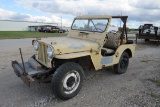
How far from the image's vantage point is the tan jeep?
4.34 m

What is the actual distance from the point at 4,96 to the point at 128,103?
9.59ft

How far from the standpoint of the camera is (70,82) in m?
4.56

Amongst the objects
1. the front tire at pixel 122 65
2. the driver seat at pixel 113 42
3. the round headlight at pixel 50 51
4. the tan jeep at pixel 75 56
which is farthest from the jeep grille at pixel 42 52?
the front tire at pixel 122 65

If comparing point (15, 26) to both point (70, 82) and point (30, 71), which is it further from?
point (70, 82)

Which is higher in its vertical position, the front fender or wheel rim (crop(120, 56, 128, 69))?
the front fender

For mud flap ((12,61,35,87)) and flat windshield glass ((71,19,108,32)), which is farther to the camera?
flat windshield glass ((71,19,108,32))

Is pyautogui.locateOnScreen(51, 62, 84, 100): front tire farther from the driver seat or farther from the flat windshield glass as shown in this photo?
the driver seat

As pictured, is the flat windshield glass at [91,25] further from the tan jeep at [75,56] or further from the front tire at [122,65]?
the front tire at [122,65]

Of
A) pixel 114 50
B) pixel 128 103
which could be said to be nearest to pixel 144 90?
pixel 128 103

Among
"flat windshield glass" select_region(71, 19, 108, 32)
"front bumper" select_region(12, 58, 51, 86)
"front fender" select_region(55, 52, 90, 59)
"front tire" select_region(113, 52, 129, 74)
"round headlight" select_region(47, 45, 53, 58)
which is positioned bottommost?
"front tire" select_region(113, 52, 129, 74)

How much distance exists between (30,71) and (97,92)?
1.78 metres

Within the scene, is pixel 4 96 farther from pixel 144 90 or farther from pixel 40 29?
pixel 40 29

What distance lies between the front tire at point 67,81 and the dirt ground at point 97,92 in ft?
0.58

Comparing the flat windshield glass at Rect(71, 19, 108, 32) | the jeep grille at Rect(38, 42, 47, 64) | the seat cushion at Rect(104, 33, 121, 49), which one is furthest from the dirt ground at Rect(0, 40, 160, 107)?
the flat windshield glass at Rect(71, 19, 108, 32)
